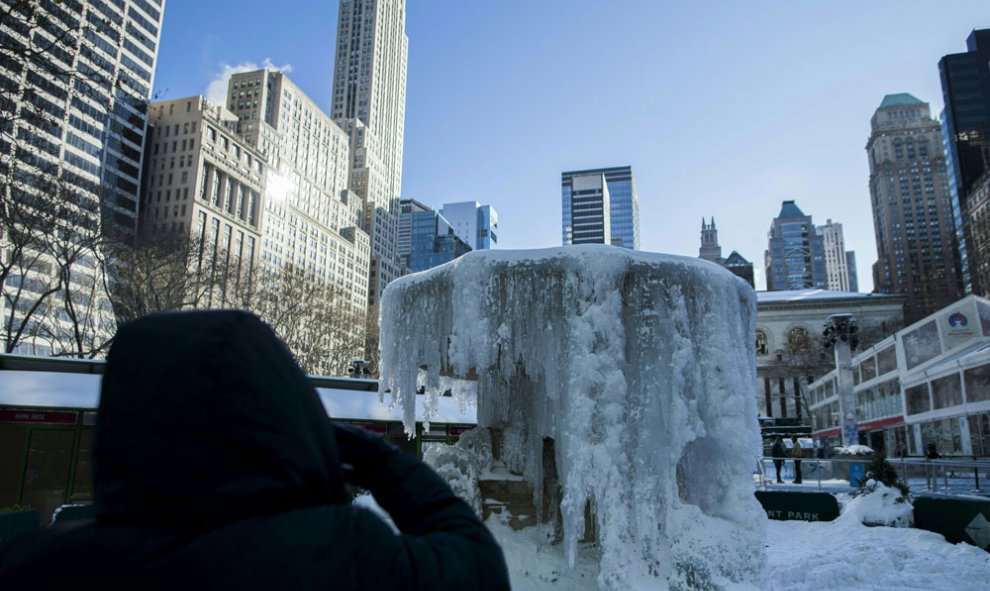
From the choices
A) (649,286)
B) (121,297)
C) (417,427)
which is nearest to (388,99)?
(121,297)

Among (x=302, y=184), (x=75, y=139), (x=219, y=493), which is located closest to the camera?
(x=219, y=493)

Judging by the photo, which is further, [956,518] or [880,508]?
[880,508]

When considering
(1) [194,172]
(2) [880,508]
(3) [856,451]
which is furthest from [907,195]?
(2) [880,508]

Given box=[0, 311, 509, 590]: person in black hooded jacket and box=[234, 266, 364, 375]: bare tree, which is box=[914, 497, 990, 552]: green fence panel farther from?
box=[234, 266, 364, 375]: bare tree

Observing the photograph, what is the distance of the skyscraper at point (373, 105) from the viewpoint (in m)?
159

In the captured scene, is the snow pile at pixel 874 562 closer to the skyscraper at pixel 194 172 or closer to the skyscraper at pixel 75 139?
the skyscraper at pixel 75 139

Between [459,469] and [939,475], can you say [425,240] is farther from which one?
[459,469]

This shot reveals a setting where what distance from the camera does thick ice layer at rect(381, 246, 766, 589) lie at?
24.2 feet

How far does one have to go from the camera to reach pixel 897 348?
133ft

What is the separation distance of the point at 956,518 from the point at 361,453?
14.1m

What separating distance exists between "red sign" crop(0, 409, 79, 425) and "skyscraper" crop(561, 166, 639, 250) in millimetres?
164990

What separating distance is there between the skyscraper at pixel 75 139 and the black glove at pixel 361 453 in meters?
15.1

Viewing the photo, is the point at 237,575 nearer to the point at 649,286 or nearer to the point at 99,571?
Answer: the point at 99,571

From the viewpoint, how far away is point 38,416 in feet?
47.4
